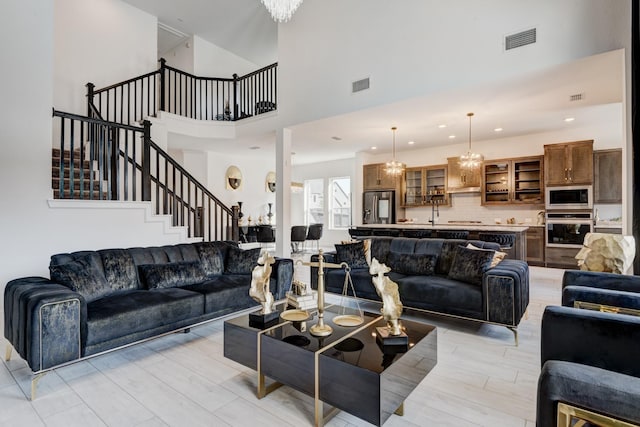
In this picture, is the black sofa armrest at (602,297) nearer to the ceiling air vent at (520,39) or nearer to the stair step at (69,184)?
the ceiling air vent at (520,39)

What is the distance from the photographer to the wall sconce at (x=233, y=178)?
9714 millimetres

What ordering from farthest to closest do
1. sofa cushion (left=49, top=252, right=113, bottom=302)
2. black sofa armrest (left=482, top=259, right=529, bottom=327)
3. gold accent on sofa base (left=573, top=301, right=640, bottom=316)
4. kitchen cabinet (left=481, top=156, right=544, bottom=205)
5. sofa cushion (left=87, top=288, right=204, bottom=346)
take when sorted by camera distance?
kitchen cabinet (left=481, top=156, right=544, bottom=205) → black sofa armrest (left=482, top=259, right=529, bottom=327) → sofa cushion (left=49, top=252, right=113, bottom=302) → sofa cushion (left=87, top=288, right=204, bottom=346) → gold accent on sofa base (left=573, top=301, right=640, bottom=316)

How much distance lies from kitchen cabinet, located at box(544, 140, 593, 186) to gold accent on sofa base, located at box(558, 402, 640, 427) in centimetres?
705

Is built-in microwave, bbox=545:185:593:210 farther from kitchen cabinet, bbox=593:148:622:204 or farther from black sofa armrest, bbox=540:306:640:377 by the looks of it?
black sofa armrest, bbox=540:306:640:377

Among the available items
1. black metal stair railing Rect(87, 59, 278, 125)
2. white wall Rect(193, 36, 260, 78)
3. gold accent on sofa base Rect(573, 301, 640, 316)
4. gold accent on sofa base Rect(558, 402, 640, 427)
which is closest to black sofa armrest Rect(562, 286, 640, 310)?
gold accent on sofa base Rect(573, 301, 640, 316)

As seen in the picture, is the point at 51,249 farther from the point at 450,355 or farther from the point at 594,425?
the point at 594,425

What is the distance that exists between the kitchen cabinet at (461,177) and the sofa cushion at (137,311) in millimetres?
7053

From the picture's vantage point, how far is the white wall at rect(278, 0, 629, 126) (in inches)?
150

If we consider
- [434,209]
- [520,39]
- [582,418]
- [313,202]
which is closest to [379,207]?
[434,209]

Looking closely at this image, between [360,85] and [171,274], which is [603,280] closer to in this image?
[171,274]

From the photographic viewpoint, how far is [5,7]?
356 cm

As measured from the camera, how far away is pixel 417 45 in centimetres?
487

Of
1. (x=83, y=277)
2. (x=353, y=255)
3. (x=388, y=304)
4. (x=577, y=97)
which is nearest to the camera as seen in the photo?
(x=388, y=304)

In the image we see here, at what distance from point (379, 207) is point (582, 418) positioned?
8.31 m
